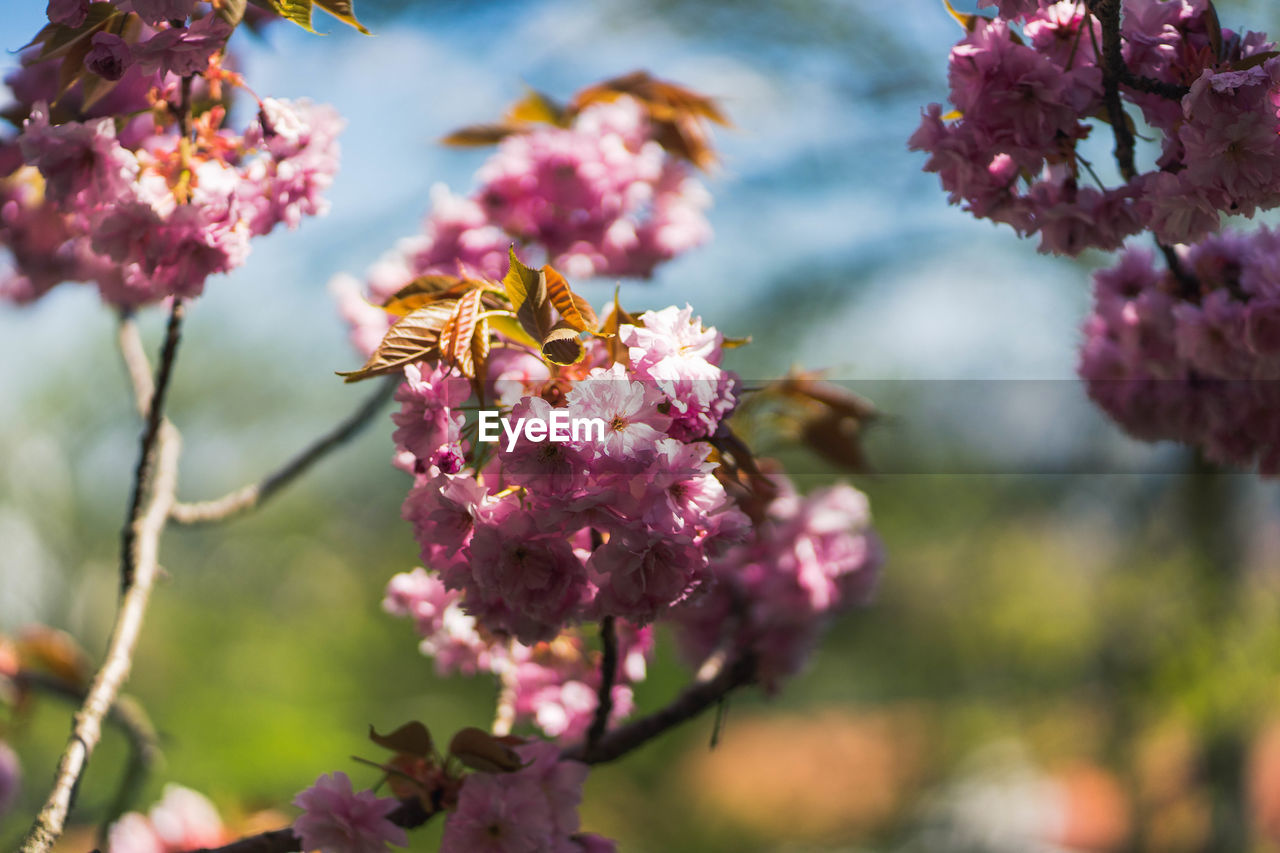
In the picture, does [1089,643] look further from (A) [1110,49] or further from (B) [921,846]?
(A) [1110,49]

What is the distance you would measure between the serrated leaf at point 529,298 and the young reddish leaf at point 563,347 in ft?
Result: 0.08

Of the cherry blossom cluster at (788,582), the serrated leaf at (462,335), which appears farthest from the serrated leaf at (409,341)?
the cherry blossom cluster at (788,582)

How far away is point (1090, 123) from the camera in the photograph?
21.7 inches

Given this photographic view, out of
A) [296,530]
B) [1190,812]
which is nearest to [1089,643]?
[1190,812]

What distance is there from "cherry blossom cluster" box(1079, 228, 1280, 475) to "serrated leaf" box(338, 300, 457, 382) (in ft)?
A: 1.73

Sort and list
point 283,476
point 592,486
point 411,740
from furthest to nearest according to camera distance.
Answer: point 283,476
point 411,740
point 592,486

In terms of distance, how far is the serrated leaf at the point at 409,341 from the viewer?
0.43m

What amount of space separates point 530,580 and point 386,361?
13 centimetres

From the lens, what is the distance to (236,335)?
483cm

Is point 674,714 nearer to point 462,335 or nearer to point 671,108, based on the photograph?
point 462,335

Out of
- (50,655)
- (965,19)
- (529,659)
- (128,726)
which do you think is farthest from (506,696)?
(965,19)

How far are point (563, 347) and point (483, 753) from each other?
238 mm

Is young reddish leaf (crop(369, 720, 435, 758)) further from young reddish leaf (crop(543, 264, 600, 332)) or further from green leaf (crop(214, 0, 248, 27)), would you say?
green leaf (crop(214, 0, 248, 27))

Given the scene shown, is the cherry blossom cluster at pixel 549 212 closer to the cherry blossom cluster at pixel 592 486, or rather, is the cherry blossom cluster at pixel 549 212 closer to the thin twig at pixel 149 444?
the thin twig at pixel 149 444
